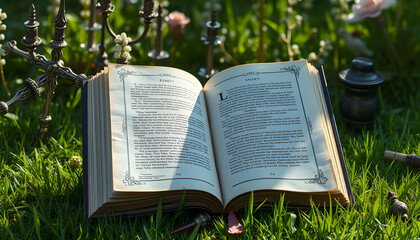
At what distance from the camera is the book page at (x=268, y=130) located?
2078mm

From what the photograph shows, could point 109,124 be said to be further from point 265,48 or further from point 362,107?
point 265,48

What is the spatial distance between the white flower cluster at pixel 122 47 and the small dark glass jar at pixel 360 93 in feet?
3.52

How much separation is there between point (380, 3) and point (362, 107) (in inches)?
24.4

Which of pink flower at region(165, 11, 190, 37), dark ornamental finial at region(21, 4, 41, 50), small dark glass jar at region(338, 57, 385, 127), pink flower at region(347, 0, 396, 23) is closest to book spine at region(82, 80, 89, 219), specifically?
dark ornamental finial at region(21, 4, 41, 50)

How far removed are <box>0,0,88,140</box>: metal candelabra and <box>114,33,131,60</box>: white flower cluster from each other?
0.18 meters

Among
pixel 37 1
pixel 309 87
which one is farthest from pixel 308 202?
pixel 37 1

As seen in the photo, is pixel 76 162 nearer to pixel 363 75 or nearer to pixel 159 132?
pixel 159 132

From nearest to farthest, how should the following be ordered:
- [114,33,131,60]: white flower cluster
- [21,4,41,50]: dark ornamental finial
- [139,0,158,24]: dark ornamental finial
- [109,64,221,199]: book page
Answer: [109,64,221,199]: book page
[21,4,41,50]: dark ornamental finial
[114,33,131,60]: white flower cluster
[139,0,158,24]: dark ornamental finial

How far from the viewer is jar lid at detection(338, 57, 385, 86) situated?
8.82ft

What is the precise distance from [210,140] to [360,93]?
0.92m

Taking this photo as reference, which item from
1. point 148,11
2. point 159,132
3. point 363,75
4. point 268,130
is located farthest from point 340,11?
point 159,132

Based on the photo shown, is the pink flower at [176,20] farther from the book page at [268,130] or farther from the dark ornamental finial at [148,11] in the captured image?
the book page at [268,130]

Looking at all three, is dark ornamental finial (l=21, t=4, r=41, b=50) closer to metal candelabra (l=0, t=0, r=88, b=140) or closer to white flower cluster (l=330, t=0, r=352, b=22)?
metal candelabra (l=0, t=0, r=88, b=140)

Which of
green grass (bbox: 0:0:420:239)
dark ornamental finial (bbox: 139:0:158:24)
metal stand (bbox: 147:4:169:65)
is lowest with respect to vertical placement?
green grass (bbox: 0:0:420:239)
